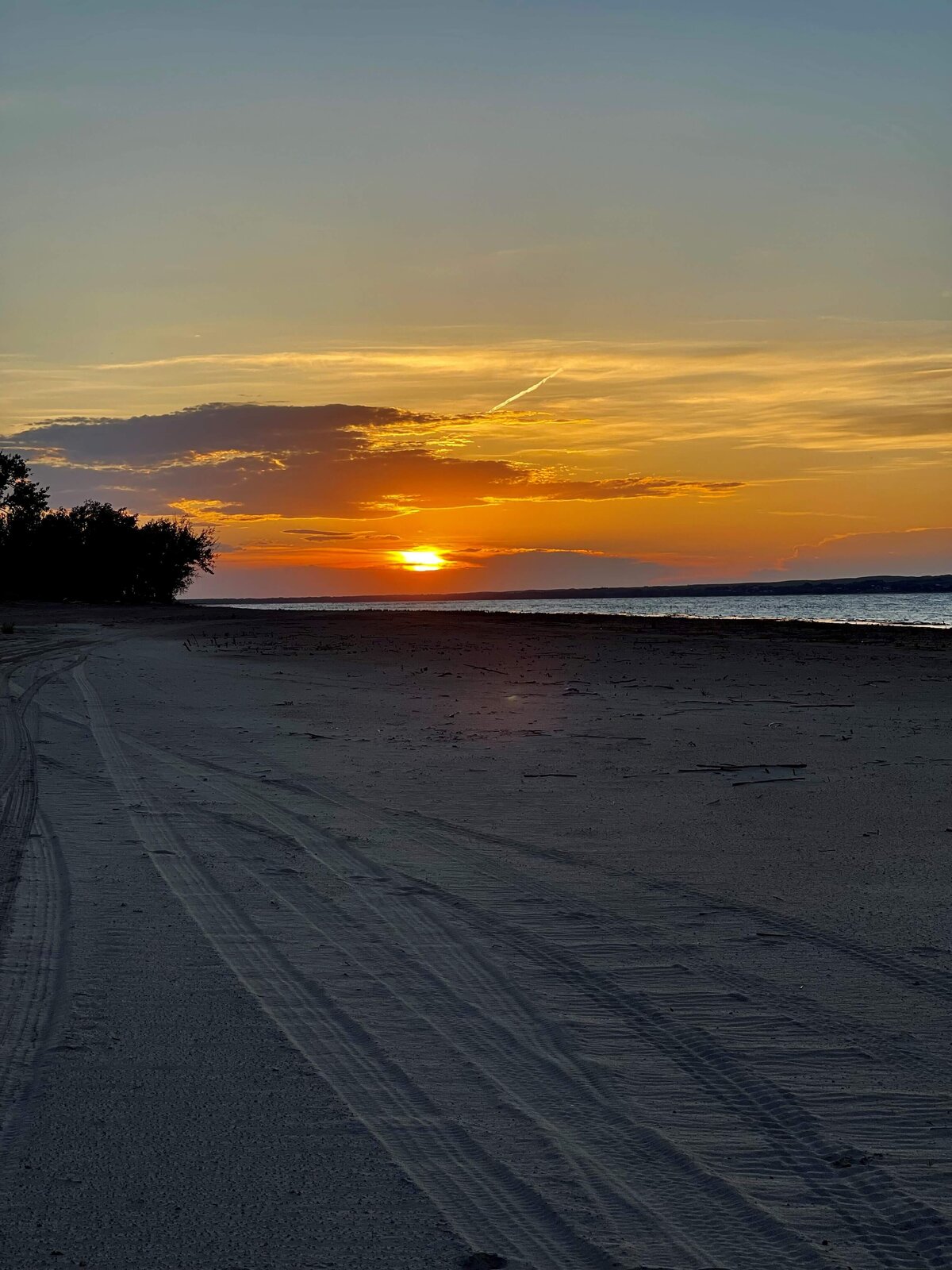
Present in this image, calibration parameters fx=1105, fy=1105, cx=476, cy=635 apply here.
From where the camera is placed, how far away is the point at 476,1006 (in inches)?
177

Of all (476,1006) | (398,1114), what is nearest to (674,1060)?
(476,1006)

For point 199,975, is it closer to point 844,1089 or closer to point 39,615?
point 844,1089

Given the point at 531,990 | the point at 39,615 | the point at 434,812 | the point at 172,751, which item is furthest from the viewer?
the point at 39,615

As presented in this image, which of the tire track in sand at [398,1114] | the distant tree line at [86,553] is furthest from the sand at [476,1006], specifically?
the distant tree line at [86,553]

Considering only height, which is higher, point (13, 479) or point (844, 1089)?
point (13, 479)

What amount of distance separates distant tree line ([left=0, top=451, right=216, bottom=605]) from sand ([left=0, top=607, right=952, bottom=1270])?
56.8 m

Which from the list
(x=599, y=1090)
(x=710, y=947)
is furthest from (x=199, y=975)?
(x=710, y=947)

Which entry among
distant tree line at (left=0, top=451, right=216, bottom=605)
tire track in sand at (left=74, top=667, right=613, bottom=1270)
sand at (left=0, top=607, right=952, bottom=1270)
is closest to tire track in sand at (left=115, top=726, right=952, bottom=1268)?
sand at (left=0, top=607, right=952, bottom=1270)

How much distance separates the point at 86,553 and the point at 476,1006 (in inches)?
2789

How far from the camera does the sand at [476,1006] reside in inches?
120

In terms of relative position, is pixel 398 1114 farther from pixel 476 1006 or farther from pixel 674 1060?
pixel 674 1060

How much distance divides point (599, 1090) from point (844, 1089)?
33.1 inches

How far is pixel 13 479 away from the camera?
60750 mm

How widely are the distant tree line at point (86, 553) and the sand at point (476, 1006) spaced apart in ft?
187
